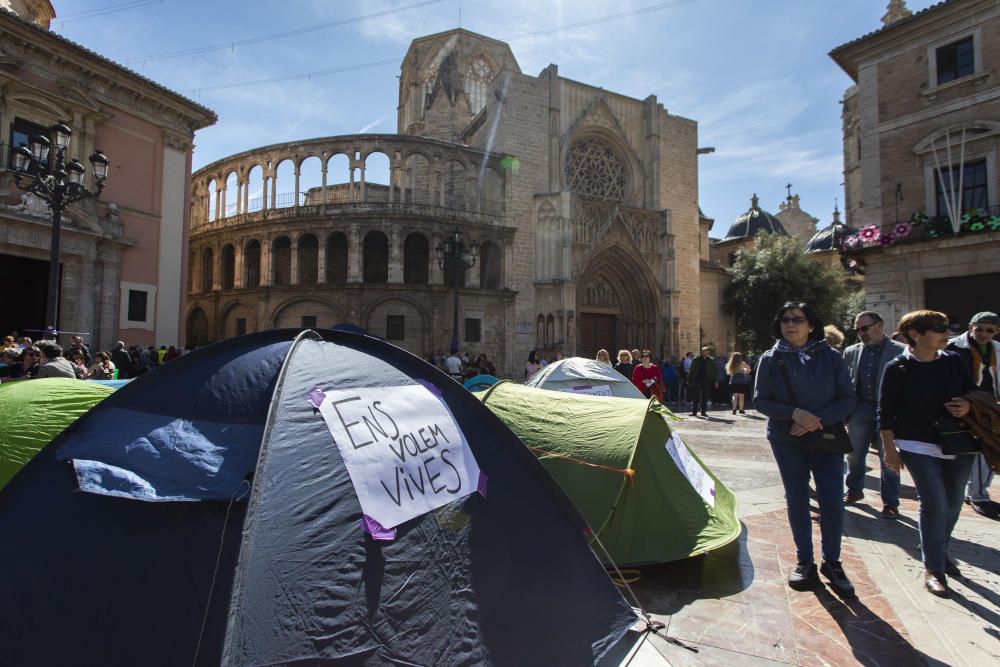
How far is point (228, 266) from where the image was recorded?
2705 cm

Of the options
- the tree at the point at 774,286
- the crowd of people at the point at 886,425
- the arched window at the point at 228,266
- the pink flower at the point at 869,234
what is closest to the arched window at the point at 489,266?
the arched window at the point at 228,266

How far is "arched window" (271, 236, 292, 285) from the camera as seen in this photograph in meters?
25.8

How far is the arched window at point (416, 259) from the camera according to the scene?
25.8 metres

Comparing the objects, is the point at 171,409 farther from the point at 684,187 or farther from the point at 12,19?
the point at 684,187

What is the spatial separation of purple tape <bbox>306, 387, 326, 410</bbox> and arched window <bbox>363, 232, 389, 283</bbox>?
23.6 meters

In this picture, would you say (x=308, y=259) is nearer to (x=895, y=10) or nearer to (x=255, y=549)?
(x=255, y=549)

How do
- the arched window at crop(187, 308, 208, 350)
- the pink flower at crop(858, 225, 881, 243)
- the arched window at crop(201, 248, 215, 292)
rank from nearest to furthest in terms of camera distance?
the pink flower at crop(858, 225, 881, 243) → the arched window at crop(187, 308, 208, 350) → the arched window at crop(201, 248, 215, 292)

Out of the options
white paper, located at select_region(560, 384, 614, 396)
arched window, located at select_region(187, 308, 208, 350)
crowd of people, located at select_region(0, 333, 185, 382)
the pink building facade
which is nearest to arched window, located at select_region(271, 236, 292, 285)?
arched window, located at select_region(187, 308, 208, 350)

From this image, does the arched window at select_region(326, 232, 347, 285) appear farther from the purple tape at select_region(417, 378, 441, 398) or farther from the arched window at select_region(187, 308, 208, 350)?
the purple tape at select_region(417, 378, 441, 398)

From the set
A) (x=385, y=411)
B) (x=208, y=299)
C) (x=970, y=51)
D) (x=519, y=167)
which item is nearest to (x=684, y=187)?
(x=519, y=167)

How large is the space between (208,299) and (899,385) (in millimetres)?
28735

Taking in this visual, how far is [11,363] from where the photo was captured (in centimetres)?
837

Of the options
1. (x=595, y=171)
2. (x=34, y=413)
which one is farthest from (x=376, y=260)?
(x=34, y=413)

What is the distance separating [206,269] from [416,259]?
11080mm
